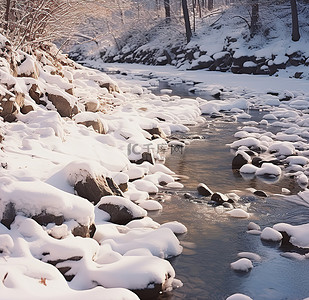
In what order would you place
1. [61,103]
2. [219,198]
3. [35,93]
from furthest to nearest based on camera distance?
1. [61,103]
2. [35,93]
3. [219,198]

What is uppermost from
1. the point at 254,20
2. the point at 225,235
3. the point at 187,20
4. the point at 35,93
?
the point at 35,93

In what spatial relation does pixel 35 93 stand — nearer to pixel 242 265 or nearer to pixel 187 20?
pixel 242 265

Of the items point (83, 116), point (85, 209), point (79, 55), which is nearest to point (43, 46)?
point (83, 116)

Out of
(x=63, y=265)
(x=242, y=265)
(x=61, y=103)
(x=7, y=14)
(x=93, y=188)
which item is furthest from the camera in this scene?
(x=7, y=14)

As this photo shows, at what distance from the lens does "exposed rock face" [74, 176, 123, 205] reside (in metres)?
→ 4.60

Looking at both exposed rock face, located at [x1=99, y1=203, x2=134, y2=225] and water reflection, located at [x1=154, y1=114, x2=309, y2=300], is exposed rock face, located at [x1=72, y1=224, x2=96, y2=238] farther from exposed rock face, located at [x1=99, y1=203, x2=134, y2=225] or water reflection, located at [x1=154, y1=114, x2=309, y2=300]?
water reflection, located at [x1=154, y1=114, x2=309, y2=300]

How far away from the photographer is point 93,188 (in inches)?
184

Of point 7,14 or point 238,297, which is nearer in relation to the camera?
point 238,297

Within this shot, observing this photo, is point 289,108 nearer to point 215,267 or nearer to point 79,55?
point 215,267

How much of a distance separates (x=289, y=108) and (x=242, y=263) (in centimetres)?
945

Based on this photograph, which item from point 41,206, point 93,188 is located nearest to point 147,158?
point 93,188

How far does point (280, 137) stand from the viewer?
8930 mm

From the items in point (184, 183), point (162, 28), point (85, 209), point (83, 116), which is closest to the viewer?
point (85, 209)

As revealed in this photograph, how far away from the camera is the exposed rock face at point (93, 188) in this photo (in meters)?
4.60
